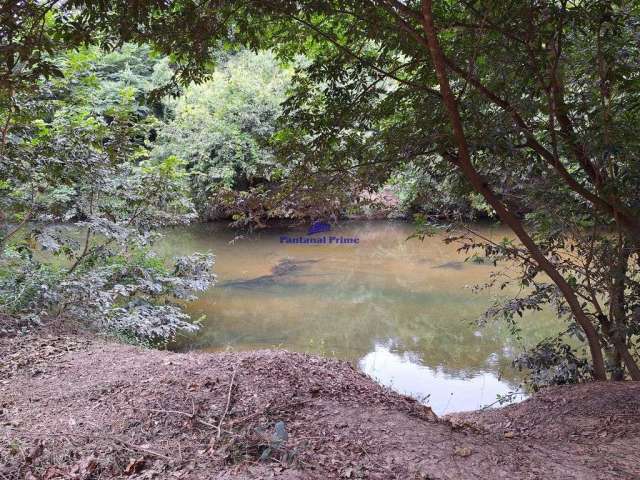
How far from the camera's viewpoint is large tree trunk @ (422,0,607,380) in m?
2.41

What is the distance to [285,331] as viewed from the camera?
7715 mm

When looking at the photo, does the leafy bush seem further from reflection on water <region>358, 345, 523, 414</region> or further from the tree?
the tree

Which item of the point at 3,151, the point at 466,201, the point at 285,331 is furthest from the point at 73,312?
the point at 466,201

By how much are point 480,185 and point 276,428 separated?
1.75 m

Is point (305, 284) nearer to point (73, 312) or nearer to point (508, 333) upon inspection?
point (508, 333)

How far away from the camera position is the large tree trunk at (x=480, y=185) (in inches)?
94.9

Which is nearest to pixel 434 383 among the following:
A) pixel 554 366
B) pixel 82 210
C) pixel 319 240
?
pixel 554 366

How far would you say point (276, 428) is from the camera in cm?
219

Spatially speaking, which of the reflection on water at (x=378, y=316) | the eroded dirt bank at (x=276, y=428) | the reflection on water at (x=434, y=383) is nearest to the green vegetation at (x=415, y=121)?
the eroded dirt bank at (x=276, y=428)

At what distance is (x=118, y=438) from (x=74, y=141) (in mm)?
3896

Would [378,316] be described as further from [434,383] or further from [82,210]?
[82,210]

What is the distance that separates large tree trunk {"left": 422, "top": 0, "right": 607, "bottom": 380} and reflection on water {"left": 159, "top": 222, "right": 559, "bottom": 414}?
152 centimetres

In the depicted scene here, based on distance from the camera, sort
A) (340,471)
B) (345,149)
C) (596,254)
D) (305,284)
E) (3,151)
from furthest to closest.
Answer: (305,284), (3,151), (596,254), (345,149), (340,471)

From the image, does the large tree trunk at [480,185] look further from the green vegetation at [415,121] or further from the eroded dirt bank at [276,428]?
the eroded dirt bank at [276,428]
